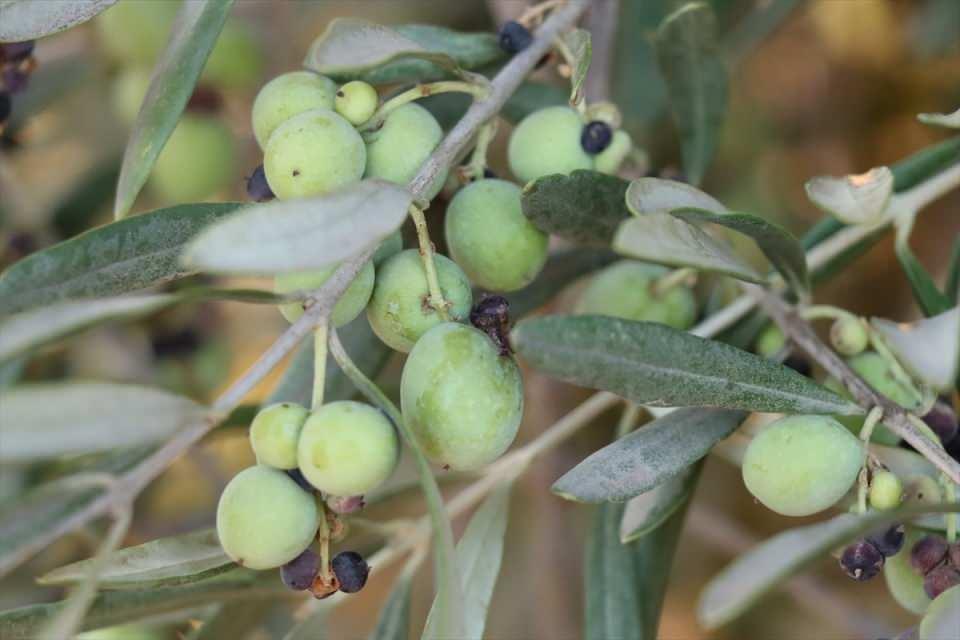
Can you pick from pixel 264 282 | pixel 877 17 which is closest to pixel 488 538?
pixel 264 282

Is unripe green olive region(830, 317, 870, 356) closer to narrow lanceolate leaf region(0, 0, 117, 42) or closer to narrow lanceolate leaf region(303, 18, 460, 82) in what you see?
narrow lanceolate leaf region(303, 18, 460, 82)

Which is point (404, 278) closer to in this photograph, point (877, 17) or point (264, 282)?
point (264, 282)

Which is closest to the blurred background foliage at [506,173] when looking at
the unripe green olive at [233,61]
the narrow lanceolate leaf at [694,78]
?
the unripe green olive at [233,61]

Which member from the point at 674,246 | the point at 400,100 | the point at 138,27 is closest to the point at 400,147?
the point at 400,100

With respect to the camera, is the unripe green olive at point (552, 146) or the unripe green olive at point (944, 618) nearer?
the unripe green olive at point (944, 618)

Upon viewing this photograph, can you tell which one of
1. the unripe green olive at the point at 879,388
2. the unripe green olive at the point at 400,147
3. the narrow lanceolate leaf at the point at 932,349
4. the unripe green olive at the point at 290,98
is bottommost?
the unripe green olive at the point at 879,388

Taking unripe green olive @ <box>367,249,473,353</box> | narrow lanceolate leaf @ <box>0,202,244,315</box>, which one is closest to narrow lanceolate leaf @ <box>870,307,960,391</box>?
unripe green olive @ <box>367,249,473,353</box>

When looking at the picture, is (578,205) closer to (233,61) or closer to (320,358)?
(320,358)

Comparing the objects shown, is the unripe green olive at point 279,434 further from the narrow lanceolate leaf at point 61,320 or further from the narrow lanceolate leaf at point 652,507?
the narrow lanceolate leaf at point 652,507
